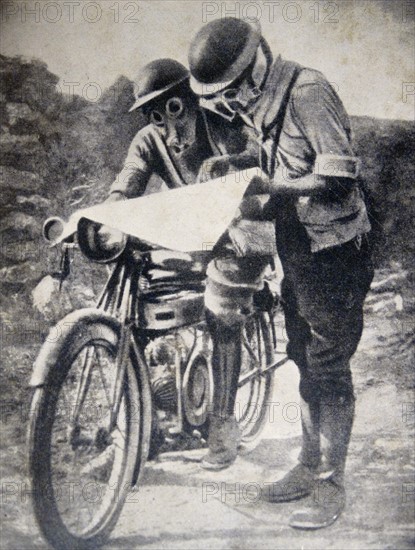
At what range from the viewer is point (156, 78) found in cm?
411

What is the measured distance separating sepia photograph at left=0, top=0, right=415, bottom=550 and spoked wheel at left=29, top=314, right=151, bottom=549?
0.01 meters

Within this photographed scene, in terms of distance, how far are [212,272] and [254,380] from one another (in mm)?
614

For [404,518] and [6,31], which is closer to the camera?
[404,518]

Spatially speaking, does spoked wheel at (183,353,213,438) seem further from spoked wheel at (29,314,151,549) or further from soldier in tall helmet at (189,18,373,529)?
soldier in tall helmet at (189,18,373,529)

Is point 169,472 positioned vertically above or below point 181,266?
below

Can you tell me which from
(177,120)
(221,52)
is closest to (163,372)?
(177,120)

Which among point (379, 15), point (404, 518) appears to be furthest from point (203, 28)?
point (404, 518)

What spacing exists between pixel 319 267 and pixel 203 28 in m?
1.43

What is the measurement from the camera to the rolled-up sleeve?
3.91 m

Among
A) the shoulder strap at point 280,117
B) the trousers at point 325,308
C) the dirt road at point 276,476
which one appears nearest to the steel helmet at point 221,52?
the shoulder strap at point 280,117

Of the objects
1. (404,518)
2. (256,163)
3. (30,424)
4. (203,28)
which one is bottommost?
(404,518)

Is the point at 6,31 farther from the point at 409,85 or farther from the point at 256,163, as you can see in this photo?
the point at 409,85

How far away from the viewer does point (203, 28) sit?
4.09 meters

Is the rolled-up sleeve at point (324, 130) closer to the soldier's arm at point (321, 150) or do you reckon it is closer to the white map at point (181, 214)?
the soldier's arm at point (321, 150)
